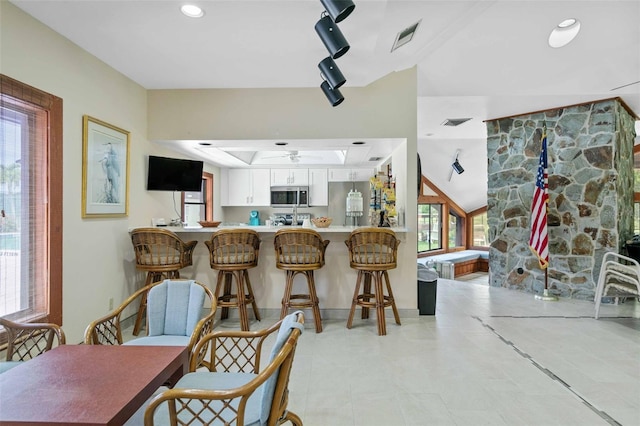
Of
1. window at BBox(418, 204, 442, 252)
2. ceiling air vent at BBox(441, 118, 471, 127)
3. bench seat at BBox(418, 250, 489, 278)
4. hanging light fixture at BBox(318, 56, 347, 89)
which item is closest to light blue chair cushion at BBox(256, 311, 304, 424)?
hanging light fixture at BBox(318, 56, 347, 89)

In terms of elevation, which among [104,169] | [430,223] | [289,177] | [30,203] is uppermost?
[289,177]

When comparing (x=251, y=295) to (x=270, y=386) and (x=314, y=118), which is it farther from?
(x=270, y=386)

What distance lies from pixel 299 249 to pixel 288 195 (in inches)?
118

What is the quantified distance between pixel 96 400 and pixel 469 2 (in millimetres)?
3208

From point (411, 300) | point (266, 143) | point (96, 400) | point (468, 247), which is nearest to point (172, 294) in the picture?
point (96, 400)

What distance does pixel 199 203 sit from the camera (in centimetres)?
536

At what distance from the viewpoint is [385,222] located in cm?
377

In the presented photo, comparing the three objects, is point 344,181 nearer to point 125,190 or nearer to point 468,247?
point 125,190

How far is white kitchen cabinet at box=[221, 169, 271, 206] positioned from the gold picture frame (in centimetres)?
291

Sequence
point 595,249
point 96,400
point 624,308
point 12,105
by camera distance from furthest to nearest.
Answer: point 595,249 → point 624,308 → point 12,105 → point 96,400

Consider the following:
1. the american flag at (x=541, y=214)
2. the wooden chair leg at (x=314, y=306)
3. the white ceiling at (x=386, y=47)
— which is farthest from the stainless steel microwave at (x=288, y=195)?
the american flag at (x=541, y=214)

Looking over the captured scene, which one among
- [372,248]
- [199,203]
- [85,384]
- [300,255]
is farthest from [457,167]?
[85,384]

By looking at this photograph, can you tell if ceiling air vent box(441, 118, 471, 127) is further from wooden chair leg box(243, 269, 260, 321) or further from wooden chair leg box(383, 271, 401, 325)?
wooden chair leg box(243, 269, 260, 321)

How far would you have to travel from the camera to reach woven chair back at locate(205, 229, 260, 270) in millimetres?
3297
